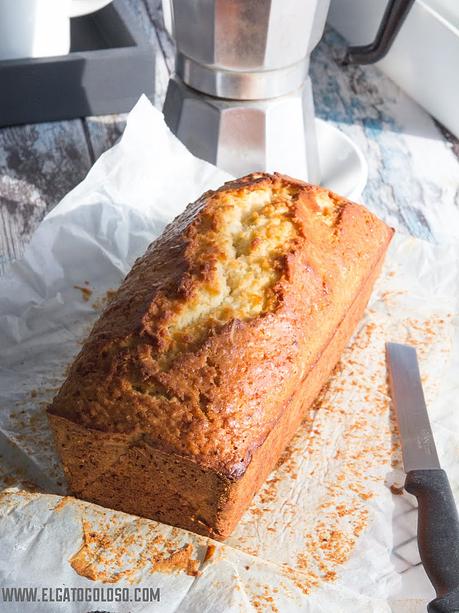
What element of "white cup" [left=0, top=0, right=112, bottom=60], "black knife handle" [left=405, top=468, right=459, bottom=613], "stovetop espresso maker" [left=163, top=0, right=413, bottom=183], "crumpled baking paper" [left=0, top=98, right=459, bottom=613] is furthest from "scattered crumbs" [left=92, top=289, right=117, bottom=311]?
"white cup" [left=0, top=0, right=112, bottom=60]

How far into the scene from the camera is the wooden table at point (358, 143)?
2131 millimetres

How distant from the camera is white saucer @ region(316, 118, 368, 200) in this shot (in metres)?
2.10

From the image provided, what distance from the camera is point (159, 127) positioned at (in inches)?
78.3

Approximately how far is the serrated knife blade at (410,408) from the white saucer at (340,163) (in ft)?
1.71

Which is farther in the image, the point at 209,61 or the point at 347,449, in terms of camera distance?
the point at 209,61

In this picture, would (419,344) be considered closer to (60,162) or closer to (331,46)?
(60,162)

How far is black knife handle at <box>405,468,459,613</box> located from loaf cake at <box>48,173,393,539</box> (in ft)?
0.82

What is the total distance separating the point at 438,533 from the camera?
1.36 meters

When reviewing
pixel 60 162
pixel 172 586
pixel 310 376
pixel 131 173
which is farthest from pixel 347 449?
pixel 60 162

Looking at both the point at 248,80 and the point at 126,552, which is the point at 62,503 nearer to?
the point at 126,552

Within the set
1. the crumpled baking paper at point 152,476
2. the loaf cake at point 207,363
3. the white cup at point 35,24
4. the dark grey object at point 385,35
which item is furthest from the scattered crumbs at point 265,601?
the white cup at point 35,24

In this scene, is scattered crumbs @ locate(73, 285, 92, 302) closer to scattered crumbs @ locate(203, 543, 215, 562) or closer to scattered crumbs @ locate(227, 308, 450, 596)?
scattered crumbs @ locate(227, 308, 450, 596)

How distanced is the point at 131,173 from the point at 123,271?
247 mm

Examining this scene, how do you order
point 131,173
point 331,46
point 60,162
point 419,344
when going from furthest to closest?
point 331,46 → point 60,162 → point 131,173 → point 419,344
